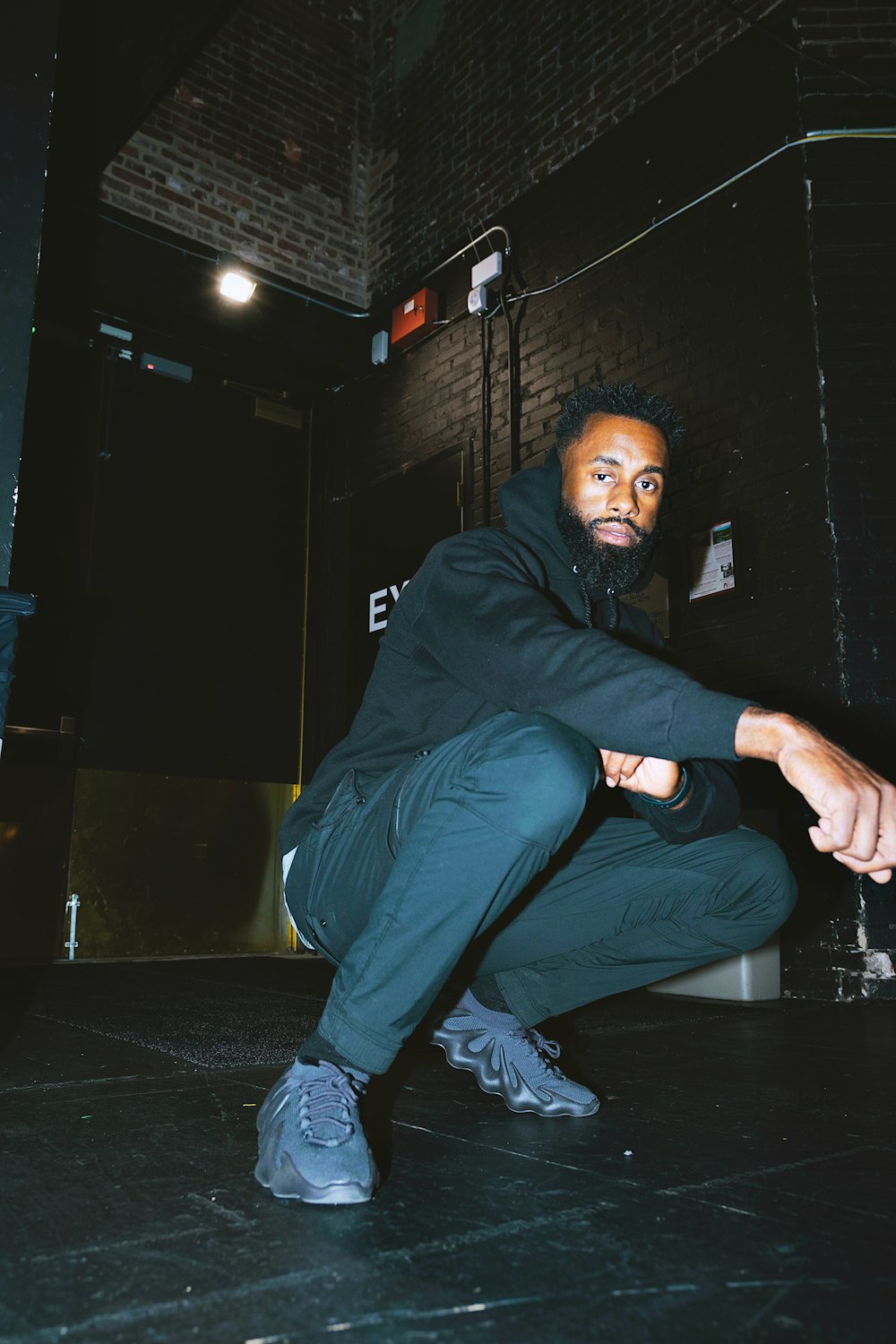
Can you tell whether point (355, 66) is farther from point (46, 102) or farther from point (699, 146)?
point (46, 102)

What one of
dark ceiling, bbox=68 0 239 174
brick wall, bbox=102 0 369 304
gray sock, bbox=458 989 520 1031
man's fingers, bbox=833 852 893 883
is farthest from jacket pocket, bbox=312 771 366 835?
brick wall, bbox=102 0 369 304

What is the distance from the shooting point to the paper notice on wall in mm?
3840

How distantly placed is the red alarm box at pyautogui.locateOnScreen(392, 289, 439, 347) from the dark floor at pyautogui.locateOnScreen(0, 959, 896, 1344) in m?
4.26

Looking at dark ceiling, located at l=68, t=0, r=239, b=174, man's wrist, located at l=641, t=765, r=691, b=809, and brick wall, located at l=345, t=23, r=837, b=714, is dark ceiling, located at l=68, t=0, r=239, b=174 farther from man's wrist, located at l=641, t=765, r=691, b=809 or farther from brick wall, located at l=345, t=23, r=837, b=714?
man's wrist, located at l=641, t=765, r=691, b=809

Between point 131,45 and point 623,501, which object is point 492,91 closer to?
point 131,45

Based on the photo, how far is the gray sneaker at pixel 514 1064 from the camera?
1635 mm

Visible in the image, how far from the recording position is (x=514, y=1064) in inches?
67.0

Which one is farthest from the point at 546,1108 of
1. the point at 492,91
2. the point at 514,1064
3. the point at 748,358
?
the point at 492,91

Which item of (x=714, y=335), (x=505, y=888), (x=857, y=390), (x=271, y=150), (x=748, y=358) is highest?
(x=271, y=150)

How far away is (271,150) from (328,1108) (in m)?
5.83

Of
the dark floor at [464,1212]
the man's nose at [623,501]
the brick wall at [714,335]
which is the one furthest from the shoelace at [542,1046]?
the brick wall at [714,335]

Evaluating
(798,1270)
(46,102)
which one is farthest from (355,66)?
(798,1270)

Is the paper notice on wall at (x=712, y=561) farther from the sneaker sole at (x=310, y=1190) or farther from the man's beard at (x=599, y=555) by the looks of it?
the sneaker sole at (x=310, y=1190)

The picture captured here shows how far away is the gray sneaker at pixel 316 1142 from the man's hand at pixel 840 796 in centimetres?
63
